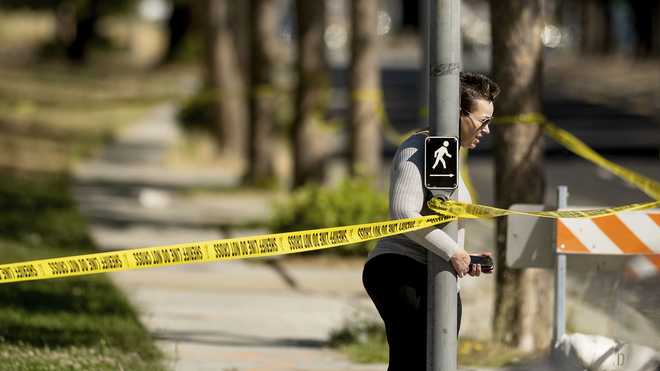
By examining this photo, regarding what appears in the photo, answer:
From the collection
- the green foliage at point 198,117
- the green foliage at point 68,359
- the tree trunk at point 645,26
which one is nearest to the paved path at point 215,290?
the green foliage at point 68,359

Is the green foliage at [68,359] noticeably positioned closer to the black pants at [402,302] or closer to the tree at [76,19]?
the black pants at [402,302]

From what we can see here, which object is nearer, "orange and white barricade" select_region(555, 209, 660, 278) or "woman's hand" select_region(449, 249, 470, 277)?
"woman's hand" select_region(449, 249, 470, 277)

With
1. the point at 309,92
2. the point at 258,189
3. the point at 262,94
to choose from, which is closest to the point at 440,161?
the point at 309,92

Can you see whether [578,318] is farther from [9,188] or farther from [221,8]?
[221,8]

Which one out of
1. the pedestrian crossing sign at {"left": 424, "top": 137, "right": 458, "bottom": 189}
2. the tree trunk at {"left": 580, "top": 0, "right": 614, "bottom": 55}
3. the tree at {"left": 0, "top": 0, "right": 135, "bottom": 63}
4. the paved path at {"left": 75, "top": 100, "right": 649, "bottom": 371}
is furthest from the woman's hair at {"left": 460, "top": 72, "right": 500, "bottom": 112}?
the tree trunk at {"left": 580, "top": 0, "right": 614, "bottom": 55}

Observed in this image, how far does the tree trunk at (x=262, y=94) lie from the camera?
63.8 feet

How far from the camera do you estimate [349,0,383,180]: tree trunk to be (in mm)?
14758

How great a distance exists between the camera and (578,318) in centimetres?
799

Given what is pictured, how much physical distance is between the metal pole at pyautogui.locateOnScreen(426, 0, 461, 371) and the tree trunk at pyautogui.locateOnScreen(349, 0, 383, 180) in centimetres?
885

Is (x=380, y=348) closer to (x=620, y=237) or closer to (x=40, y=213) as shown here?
(x=620, y=237)

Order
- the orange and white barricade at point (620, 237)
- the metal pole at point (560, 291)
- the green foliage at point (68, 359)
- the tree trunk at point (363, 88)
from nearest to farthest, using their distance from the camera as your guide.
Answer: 1. the orange and white barricade at point (620, 237)
2. the metal pole at point (560, 291)
3. the green foliage at point (68, 359)
4. the tree trunk at point (363, 88)

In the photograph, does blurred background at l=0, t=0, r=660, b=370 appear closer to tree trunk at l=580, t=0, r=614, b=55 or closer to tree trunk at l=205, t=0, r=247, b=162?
tree trunk at l=205, t=0, r=247, b=162

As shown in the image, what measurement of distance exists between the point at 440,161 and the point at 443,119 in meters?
0.19

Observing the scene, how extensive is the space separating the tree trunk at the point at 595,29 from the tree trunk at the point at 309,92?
150ft
